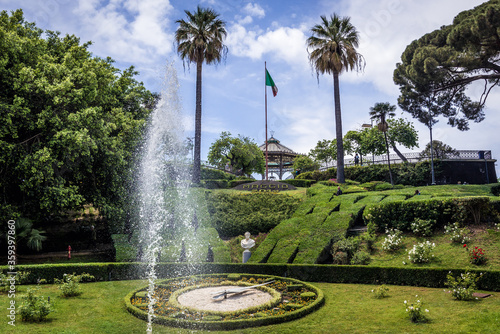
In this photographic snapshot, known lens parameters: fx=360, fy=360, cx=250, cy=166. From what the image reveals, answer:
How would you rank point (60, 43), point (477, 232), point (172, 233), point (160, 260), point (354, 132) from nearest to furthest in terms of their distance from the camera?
point (477, 232) → point (160, 260) → point (172, 233) → point (60, 43) → point (354, 132)

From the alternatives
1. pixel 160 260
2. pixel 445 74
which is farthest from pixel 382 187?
pixel 160 260

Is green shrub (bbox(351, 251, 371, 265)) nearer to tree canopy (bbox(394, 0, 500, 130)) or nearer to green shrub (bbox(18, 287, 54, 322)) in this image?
green shrub (bbox(18, 287, 54, 322))

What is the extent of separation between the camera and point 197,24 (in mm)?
29453

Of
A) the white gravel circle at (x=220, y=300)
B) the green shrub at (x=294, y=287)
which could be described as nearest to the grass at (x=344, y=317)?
the green shrub at (x=294, y=287)

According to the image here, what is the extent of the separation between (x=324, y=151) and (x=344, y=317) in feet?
152

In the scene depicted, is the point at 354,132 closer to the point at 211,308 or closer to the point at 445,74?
the point at 445,74

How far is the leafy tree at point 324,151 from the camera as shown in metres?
52.9

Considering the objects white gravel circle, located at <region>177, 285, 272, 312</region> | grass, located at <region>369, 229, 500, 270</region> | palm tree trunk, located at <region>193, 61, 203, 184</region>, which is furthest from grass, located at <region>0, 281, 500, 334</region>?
palm tree trunk, located at <region>193, 61, 203, 184</region>

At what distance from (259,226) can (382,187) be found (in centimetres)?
1371

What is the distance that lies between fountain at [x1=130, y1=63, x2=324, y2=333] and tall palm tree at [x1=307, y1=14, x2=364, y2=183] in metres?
13.2

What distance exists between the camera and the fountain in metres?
8.69

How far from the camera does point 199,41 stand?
94.4 feet

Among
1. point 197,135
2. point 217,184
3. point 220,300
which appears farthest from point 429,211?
point 217,184

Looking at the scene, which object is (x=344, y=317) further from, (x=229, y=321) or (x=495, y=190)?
(x=495, y=190)
